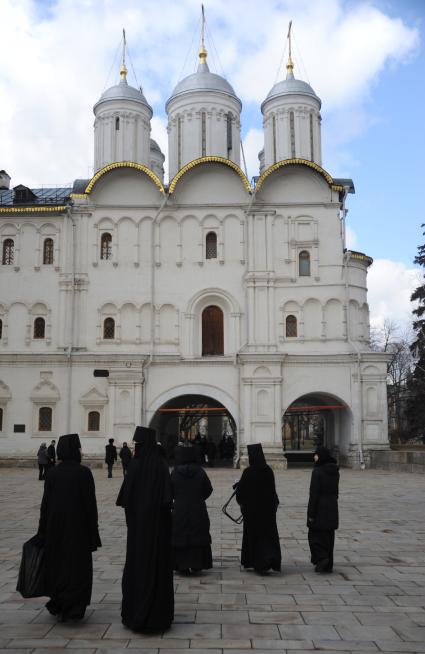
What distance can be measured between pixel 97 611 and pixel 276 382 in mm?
20521

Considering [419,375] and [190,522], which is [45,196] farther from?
[190,522]

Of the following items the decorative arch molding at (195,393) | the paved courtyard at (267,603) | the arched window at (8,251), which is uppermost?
the arched window at (8,251)

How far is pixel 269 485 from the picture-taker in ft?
25.2

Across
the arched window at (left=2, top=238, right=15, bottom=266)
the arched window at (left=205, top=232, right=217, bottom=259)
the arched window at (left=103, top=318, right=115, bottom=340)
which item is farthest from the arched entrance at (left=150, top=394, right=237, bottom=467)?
the arched window at (left=2, top=238, right=15, bottom=266)

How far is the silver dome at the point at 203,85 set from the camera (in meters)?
30.6

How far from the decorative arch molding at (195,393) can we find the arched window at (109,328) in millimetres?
3084

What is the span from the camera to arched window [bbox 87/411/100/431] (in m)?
26.5

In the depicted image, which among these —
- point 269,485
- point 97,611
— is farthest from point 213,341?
point 97,611

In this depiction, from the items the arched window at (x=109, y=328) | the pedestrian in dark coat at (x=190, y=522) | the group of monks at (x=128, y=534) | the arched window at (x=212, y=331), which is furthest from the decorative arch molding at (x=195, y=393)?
the group of monks at (x=128, y=534)

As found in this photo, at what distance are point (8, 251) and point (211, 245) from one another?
8061 millimetres

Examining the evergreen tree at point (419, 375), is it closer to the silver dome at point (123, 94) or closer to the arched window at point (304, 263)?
the arched window at point (304, 263)

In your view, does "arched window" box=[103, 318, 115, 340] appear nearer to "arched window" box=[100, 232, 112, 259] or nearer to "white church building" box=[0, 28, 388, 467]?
"white church building" box=[0, 28, 388, 467]

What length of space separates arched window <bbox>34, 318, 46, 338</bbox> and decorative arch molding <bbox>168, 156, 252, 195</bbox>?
7075 mm

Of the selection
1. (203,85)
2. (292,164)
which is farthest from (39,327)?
(203,85)
